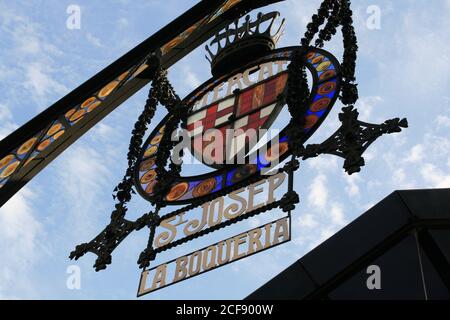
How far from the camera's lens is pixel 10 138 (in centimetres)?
1555

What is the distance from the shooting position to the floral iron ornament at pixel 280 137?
1047 cm

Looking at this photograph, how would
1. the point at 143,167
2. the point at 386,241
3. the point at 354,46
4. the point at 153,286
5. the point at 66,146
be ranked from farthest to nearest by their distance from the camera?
the point at 66,146
the point at 143,167
the point at 354,46
the point at 153,286
the point at 386,241

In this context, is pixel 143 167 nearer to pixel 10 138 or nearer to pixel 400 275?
pixel 10 138

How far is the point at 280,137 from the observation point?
11469 millimetres

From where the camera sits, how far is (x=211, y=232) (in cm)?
1054

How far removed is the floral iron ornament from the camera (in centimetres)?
1047

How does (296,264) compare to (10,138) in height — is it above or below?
below

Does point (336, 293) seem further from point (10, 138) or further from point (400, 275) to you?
point (10, 138)
